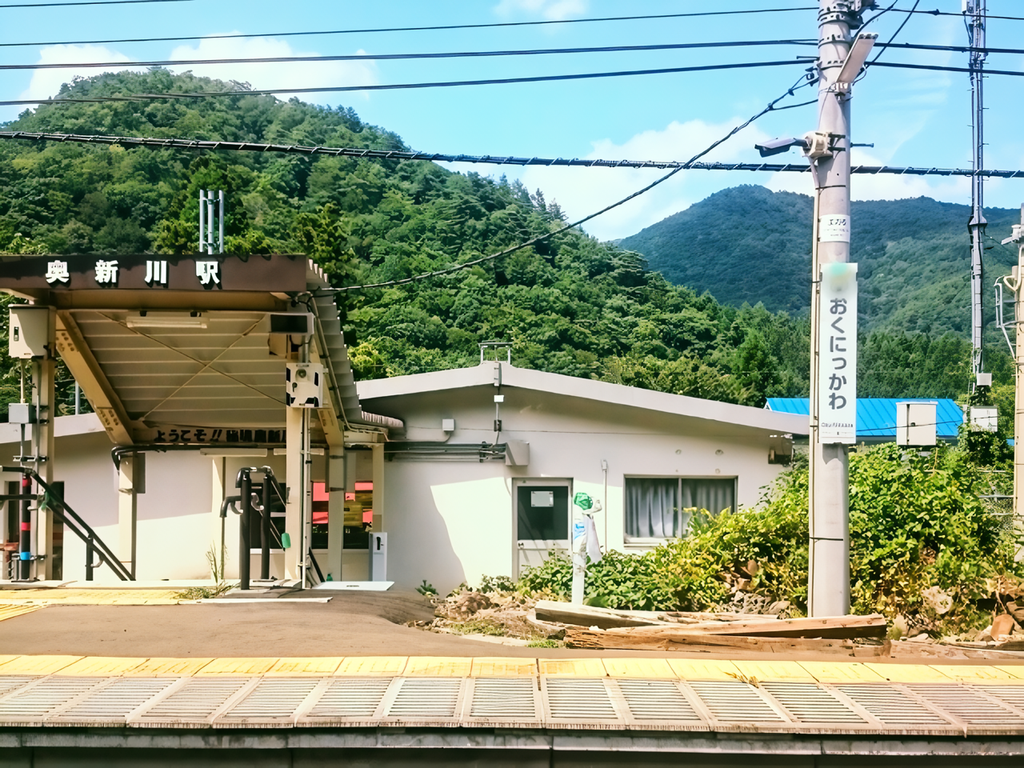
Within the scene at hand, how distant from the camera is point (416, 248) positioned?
5497 centimetres

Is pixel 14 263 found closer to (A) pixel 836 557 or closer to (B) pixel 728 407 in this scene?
(A) pixel 836 557

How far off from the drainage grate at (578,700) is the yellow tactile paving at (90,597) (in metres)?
4.99

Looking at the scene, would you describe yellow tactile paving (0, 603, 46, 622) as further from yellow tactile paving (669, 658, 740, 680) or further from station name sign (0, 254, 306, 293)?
yellow tactile paving (669, 658, 740, 680)

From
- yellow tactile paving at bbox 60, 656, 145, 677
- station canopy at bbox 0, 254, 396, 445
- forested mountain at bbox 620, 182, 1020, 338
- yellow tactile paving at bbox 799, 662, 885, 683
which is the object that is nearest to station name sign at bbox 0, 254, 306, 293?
station canopy at bbox 0, 254, 396, 445

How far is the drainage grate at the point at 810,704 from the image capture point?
502 centimetres

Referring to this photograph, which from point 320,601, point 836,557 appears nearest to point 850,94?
point 836,557

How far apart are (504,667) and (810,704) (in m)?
1.93

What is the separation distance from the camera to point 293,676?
230 inches

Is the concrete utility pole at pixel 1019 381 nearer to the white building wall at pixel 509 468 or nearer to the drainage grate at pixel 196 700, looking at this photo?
the white building wall at pixel 509 468

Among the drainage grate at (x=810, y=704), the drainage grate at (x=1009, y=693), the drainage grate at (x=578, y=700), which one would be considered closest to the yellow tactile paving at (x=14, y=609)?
the drainage grate at (x=578, y=700)

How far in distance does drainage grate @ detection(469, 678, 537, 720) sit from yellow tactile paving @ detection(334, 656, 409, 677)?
642 millimetres

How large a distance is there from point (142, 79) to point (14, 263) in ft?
238

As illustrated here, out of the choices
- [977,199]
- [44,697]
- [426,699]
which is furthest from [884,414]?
[44,697]

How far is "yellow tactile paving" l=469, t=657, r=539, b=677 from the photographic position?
5.93 m
